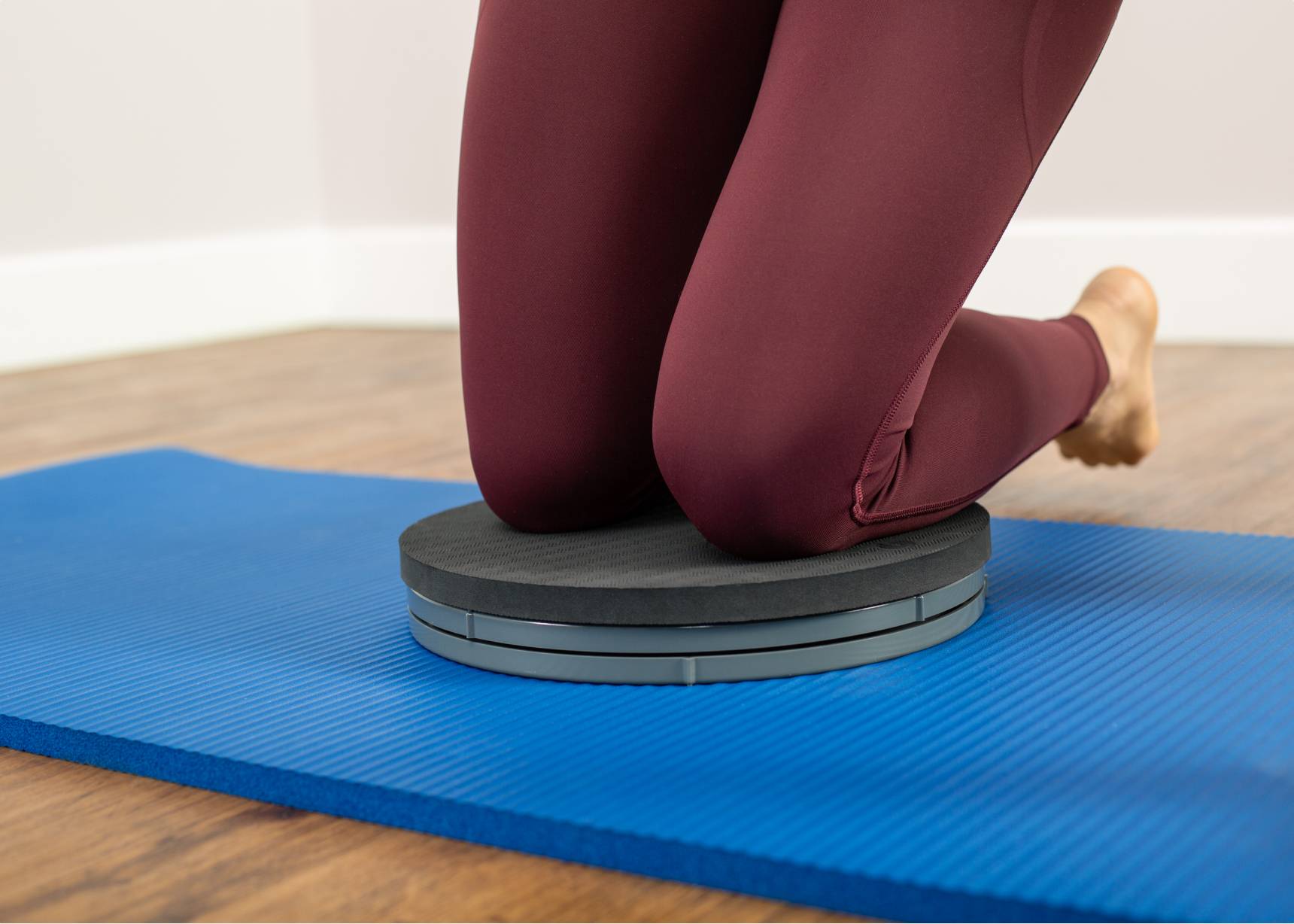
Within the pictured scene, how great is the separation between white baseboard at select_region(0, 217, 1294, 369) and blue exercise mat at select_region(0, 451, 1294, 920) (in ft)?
6.00

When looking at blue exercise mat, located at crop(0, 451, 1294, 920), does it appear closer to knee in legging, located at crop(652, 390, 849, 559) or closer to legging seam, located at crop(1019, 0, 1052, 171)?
knee in legging, located at crop(652, 390, 849, 559)

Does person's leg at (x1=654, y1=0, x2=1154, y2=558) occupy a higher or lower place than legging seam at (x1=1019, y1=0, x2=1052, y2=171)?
lower

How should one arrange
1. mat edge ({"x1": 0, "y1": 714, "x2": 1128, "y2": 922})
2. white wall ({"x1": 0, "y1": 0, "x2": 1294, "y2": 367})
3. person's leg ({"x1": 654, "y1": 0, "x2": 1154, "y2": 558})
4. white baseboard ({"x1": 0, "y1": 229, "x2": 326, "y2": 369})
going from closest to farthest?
1. mat edge ({"x1": 0, "y1": 714, "x2": 1128, "y2": 922})
2. person's leg ({"x1": 654, "y1": 0, "x2": 1154, "y2": 558})
3. white wall ({"x1": 0, "y1": 0, "x2": 1294, "y2": 367})
4. white baseboard ({"x1": 0, "y1": 229, "x2": 326, "y2": 369})

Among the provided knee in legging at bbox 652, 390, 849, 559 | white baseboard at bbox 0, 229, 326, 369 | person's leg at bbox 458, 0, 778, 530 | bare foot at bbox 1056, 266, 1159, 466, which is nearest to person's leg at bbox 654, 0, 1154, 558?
knee in legging at bbox 652, 390, 849, 559

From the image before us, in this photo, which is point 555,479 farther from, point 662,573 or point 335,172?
point 335,172

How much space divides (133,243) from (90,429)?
4.38 feet

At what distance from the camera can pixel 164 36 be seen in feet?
11.5

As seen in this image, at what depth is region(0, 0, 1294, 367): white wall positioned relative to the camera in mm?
2980

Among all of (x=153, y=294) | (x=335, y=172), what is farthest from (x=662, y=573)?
(x=335, y=172)

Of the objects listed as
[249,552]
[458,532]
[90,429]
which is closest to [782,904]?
[458,532]

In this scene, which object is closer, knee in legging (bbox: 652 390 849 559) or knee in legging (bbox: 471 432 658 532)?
knee in legging (bbox: 652 390 849 559)

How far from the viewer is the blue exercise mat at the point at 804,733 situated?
690mm

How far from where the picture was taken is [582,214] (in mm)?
1092

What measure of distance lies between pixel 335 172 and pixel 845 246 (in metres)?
3.33
